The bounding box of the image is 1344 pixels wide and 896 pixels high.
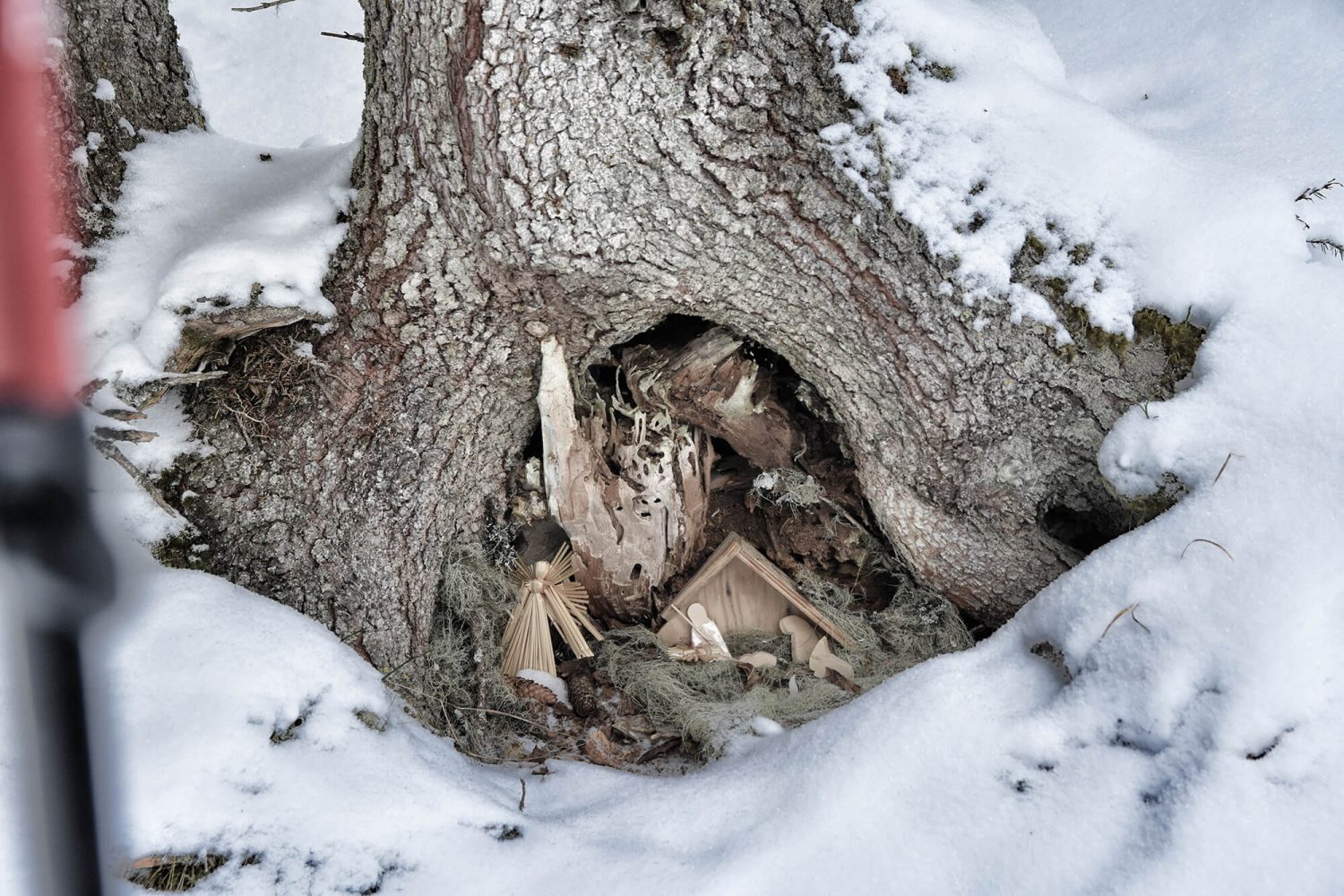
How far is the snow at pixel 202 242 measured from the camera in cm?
172

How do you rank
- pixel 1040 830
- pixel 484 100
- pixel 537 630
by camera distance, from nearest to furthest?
pixel 1040 830 → pixel 484 100 → pixel 537 630

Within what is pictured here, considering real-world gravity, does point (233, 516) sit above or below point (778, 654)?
above

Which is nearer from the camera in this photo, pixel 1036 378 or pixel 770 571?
pixel 1036 378

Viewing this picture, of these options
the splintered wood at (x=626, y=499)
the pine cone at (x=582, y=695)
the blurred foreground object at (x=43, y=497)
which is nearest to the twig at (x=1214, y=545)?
the splintered wood at (x=626, y=499)

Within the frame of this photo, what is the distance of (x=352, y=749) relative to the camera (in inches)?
64.7

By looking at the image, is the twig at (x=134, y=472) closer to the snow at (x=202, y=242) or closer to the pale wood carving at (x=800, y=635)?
the snow at (x=202, y=242)

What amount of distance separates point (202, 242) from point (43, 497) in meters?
1.56

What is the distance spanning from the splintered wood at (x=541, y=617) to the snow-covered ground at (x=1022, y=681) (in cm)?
55

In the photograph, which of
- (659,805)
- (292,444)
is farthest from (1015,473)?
(292,444)

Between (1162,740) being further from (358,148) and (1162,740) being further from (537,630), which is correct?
(358,148)

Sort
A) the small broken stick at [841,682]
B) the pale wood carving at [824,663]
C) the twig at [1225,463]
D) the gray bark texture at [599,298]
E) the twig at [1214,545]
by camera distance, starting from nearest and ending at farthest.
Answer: the twig at [1214,545]
the twig at [1225,463]
the gray bark texture at [599,298]
the small broken stick at [841,682]
the pale wood carving at [824,663]

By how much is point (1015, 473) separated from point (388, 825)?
5.17 ft

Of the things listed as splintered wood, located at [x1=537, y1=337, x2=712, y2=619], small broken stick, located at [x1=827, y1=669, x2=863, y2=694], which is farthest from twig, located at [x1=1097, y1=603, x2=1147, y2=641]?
splintered wood, located at [x1=537, y1=337, x2=712, y2=619]

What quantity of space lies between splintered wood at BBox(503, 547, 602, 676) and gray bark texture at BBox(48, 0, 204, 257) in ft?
4.37
